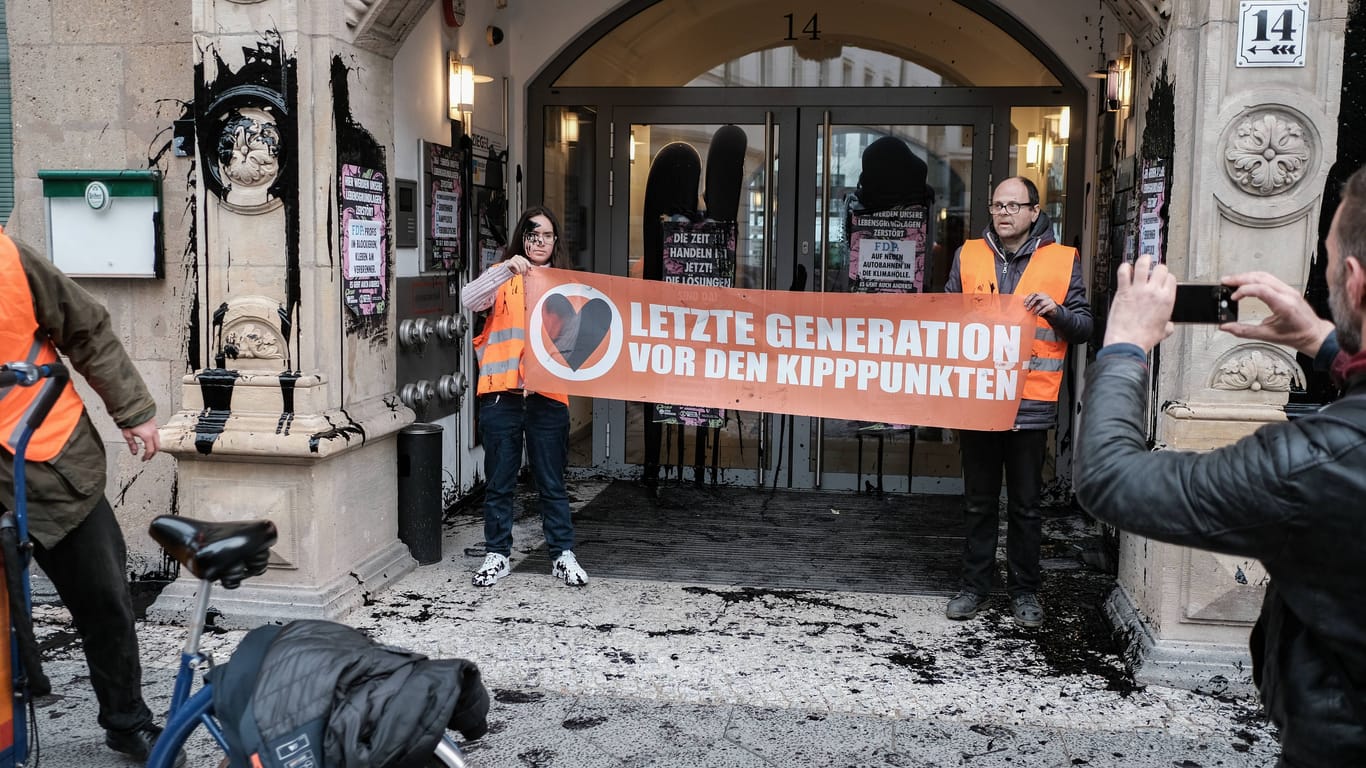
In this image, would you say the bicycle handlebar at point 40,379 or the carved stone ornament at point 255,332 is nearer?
the bicycle handlebar at point 40,379

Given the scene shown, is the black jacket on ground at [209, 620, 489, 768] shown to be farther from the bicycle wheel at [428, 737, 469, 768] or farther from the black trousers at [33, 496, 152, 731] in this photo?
the black trousers at [33, 496, 152, 731]

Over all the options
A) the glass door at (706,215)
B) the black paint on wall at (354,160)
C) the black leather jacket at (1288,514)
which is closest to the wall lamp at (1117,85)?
the glass door at (706,215)

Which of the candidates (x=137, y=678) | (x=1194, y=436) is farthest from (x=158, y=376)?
(x=1194, y=436)

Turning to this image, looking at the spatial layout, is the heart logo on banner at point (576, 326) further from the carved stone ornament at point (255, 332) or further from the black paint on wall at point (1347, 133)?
the black paint on wall at point (1347, 133)

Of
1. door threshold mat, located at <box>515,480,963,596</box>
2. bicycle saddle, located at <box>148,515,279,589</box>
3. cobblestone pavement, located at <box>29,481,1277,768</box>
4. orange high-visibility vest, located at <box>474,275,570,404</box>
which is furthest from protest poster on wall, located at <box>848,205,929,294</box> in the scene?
bicycle saddle, located at <box>148,515,279,589</box>

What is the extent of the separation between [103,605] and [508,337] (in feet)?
8.05

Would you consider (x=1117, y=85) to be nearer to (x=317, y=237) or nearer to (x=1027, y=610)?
(x=1027, y=610)

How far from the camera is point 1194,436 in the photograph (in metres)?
4.68

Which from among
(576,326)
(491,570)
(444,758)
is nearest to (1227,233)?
(576,326)

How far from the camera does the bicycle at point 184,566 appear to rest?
9.70 ft

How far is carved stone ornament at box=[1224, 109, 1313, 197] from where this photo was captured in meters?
4.57

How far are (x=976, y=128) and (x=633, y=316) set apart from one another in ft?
10.8

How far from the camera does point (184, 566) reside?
321cm

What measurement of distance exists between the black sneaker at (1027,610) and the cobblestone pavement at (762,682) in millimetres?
71
